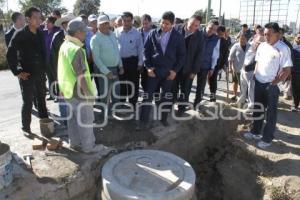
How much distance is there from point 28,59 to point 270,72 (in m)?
3.79

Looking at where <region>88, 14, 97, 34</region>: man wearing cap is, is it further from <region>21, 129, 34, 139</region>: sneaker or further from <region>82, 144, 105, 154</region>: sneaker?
<region>82, 144, 105, 154</region>: sneaker

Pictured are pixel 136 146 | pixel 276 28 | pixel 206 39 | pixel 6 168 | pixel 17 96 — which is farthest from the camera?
pixel 17 96

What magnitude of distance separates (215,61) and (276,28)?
1.95 meters

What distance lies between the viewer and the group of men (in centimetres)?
414

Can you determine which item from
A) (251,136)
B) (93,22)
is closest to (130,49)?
(93,22)

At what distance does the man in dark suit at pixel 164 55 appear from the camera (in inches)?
195

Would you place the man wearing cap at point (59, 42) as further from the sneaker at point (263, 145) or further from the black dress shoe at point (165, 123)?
the sneaker at point (263, 145)

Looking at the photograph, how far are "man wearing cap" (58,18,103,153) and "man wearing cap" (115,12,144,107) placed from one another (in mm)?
1781

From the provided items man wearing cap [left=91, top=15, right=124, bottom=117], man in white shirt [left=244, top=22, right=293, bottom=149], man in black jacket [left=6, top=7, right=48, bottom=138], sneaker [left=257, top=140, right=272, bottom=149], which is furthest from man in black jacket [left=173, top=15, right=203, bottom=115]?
man in black jacket [left=6, top=7, right=48, bottom=138]

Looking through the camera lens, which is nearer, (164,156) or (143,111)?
(164,156)

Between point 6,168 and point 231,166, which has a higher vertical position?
point 6,168

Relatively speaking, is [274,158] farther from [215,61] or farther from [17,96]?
[17,96]

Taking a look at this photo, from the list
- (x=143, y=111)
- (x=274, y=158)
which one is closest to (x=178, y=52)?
(x=143, y=111)

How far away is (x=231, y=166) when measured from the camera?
17.2ft
